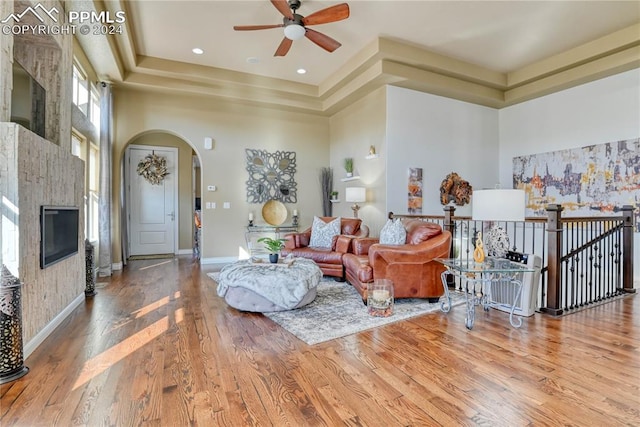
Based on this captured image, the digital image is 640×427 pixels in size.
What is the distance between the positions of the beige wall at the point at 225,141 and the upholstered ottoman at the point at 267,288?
3.15m

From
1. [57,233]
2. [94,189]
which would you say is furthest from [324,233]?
[94,189]

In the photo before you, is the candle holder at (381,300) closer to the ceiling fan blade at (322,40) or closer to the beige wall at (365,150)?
the beige wall at (365,150)

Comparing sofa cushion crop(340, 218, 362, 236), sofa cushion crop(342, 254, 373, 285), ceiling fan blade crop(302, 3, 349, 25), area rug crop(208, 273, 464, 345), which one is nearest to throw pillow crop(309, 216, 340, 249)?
sofa cushion crop(340, 218, 362, 236)

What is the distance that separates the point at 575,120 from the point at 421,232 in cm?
397

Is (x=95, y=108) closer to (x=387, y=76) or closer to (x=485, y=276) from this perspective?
(x=387, y=76)

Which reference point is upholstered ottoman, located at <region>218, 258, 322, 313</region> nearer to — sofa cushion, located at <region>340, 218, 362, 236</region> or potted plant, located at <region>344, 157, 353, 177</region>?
sofa cushion, located at <region>340, 218, 362, 236</region>

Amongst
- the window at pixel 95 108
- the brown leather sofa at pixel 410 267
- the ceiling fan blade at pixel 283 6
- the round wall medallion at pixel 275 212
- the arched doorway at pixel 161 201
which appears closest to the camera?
the ceiling fan blade at pixel 283 6

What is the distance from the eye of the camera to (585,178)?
17.6ft

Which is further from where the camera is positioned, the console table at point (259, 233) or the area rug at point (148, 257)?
the area rug at point (148, 257)

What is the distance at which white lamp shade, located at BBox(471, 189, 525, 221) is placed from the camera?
287cm

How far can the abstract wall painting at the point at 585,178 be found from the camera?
489 centimetres

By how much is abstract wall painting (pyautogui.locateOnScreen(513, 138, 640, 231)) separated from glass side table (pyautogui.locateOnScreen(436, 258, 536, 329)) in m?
2.87

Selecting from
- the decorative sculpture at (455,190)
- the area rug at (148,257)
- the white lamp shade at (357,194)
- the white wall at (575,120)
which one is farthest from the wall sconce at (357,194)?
the area rug at (148,257)

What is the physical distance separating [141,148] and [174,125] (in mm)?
1634
